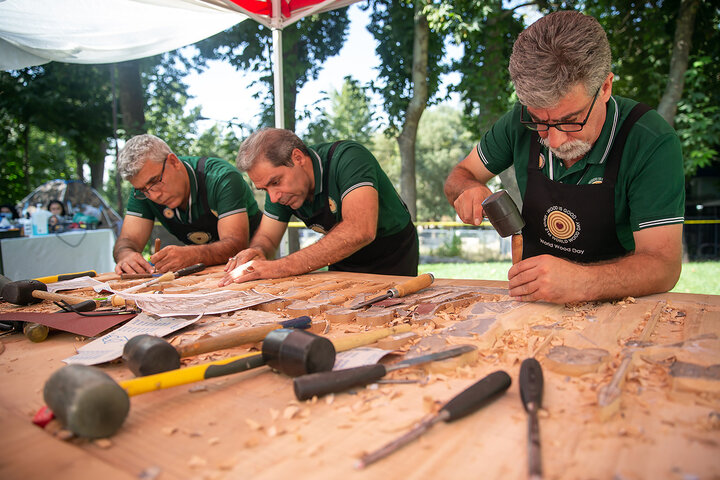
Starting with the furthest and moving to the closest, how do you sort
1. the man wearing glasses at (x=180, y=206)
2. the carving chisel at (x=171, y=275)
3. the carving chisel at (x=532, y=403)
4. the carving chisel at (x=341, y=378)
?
the man wearing glasses at (x=180, y=206) < the carving chisel at (x=171, y=275) < the carving chisel at (x=341, y=378) < the carving chisel at (x=532, y=403)

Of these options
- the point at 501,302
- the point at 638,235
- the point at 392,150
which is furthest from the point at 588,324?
the point at 392,150

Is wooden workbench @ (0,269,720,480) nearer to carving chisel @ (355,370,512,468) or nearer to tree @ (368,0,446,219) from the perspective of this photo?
carving chisel @ (355,370,512,468)

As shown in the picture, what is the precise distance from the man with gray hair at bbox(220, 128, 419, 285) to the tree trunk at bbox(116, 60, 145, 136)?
638 cm

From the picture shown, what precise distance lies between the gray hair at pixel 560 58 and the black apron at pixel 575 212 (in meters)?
0.35

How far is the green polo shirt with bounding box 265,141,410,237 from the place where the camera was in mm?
2625

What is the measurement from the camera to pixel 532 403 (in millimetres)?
832

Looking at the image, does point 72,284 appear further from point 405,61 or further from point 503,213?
point 405,61

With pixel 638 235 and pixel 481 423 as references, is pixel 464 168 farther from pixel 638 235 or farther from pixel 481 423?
pixel 481 423

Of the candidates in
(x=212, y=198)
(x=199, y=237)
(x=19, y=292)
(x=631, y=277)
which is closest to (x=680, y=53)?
(x=631, y=277)

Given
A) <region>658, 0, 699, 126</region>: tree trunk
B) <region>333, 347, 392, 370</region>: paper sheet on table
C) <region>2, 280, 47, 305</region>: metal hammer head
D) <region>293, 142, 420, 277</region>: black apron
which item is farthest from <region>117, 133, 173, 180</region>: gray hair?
<region>658, 0, 699, 126</region>: tree trunk

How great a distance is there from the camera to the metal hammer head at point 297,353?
99 cm

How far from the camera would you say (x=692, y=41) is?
7547mm

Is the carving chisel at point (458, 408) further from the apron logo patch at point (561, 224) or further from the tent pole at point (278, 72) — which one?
the tent pole at point (278, 72)

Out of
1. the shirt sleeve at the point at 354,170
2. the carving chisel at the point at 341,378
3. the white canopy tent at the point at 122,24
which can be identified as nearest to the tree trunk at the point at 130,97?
the white canopy tent at the point at 122,24
